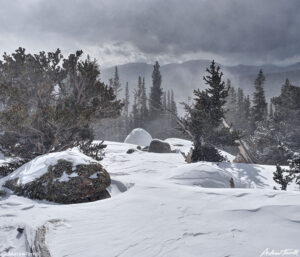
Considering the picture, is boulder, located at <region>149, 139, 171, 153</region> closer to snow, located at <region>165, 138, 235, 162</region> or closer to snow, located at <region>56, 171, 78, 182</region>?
snow, located at <region>165, 138, 235, 162</region>

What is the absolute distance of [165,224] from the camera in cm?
265

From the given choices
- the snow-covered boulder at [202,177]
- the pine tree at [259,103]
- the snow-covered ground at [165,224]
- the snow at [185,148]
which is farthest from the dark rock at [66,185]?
the pine tree at [259,103]

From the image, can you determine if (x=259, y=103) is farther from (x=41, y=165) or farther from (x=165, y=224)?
(x=165, y=224)

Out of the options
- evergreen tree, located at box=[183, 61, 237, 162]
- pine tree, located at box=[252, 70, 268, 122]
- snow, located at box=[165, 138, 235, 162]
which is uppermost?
pine tree, located at box=[252, 70, 268, 122]

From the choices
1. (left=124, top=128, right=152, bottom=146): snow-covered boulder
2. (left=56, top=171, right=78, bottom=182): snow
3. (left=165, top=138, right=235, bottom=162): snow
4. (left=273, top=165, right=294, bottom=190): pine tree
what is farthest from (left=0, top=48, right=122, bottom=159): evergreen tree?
(left=124, top=128, right=152, bottom=146): snow-covered boulder

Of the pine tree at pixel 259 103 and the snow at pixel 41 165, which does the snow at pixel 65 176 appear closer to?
the snow at pixel 41 165

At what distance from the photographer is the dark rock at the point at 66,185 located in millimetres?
4457

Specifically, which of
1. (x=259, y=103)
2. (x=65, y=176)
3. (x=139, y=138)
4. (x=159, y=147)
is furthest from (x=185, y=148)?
(x=259, y=103)

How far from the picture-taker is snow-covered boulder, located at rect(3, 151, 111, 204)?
4.49 meters

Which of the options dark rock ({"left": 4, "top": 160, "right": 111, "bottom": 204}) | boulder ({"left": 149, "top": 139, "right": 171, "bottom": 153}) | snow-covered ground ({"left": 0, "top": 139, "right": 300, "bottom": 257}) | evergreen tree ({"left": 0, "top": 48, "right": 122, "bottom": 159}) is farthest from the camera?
boulder ({"left": 149, "top": 139, "right": 171, "bottom": 153})

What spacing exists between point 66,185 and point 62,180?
0.17m

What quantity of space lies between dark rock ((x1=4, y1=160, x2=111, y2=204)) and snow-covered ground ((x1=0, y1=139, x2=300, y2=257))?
0.46 m

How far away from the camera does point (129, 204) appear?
3559 millimetres

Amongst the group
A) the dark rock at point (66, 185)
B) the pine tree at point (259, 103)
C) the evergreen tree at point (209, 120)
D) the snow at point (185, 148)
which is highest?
the pine tree at point (259, 103)
